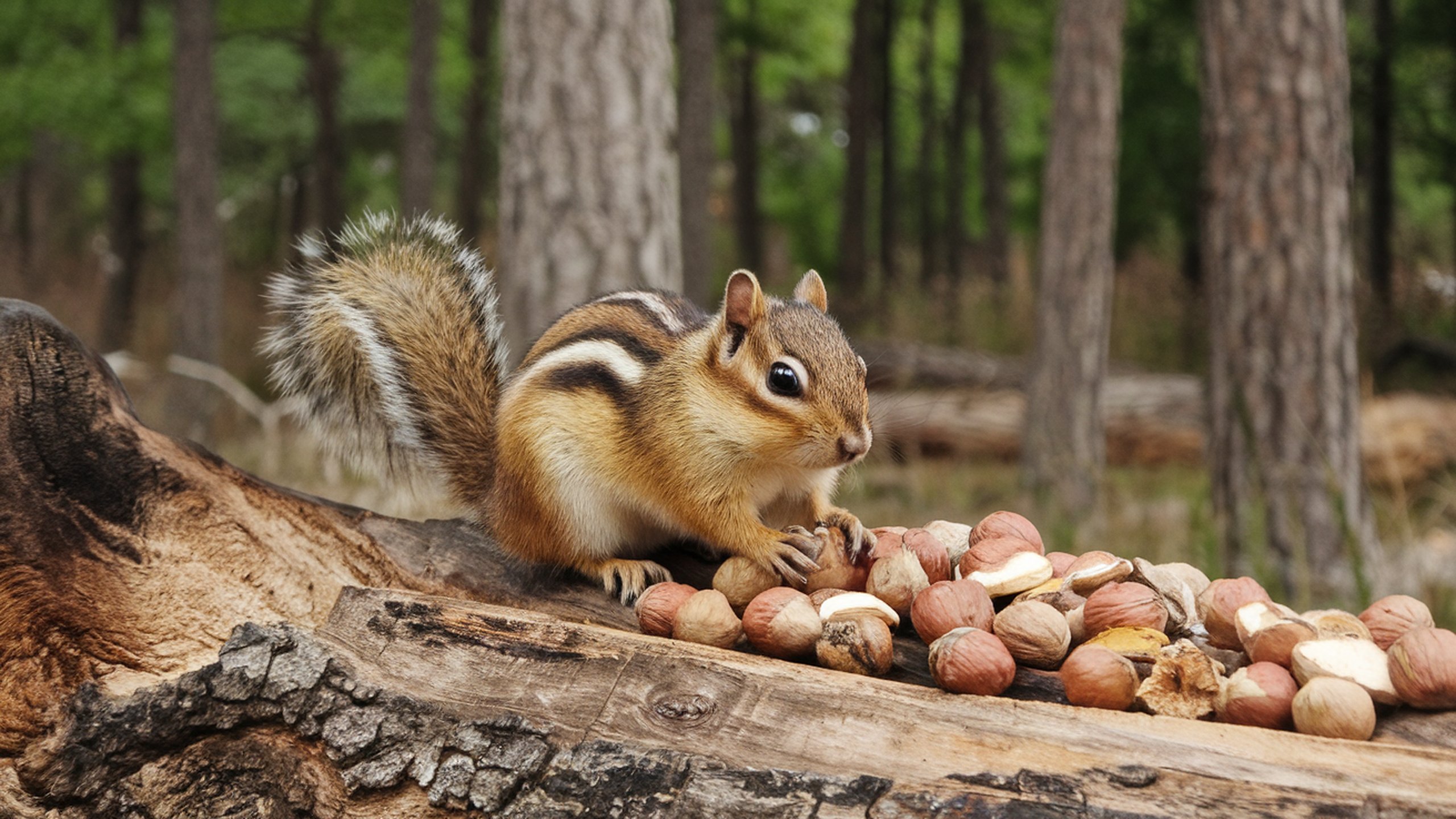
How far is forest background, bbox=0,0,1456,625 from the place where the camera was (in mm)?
6508

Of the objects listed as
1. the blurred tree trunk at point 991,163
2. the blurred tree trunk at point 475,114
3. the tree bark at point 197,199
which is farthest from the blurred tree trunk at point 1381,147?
the tree bark at point 197,199

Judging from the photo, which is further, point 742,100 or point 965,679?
point 742,100

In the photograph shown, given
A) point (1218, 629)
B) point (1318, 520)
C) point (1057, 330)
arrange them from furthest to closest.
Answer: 1. point (1057, 330)
2. point (1318, 520)
3. point (1218, 629)

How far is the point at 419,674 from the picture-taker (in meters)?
1.83

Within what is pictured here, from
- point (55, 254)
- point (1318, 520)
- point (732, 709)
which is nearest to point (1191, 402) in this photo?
point (1318, 520)

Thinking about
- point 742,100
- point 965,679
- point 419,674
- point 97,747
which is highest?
point 742,100

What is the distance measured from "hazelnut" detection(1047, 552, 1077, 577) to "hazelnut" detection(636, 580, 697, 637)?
0.68 meters

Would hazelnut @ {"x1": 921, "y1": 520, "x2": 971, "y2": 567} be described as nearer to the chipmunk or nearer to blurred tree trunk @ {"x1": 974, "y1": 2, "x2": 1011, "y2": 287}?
the chipmunk

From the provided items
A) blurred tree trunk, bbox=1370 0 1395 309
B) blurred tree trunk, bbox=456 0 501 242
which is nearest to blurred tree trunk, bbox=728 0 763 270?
blurred tree trunk, bbox=456 0 501 242

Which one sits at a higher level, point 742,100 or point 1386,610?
point 742,100

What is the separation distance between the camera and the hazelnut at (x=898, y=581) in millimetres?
1962

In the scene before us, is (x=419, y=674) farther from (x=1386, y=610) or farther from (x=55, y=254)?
(x=55, y=254)

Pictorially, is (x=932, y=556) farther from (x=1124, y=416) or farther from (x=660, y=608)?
(x=1124, y=416)

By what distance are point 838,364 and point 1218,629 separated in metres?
0.80
